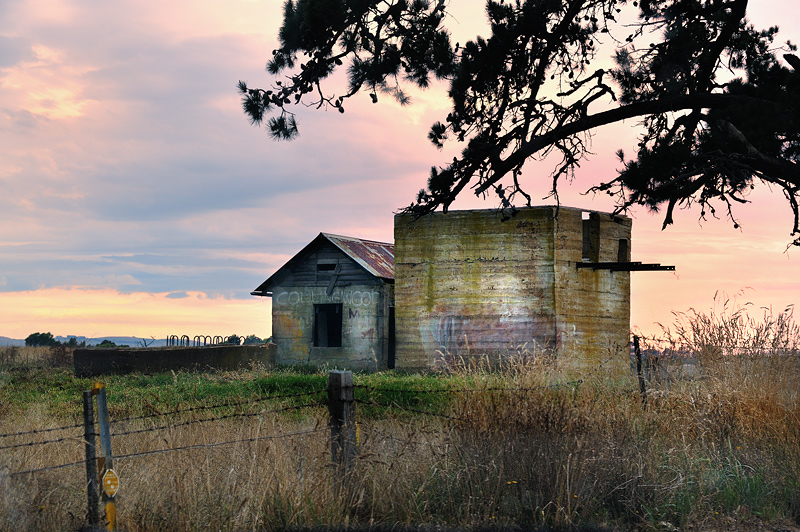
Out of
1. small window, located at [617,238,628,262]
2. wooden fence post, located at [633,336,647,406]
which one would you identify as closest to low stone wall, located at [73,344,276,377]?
small window, located at [617,238,628,262]

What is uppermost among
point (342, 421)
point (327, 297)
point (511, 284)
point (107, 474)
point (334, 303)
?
point (511, 284)

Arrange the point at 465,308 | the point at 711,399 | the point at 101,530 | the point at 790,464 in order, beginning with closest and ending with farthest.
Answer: the point at 101,530 < the point at 790,464 < the point at 711,399 < the point at 465,308

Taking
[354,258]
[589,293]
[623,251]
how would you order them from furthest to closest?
1. [354,258]
2. [623,251]
3. [589,293]

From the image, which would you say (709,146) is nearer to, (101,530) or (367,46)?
(367,46)

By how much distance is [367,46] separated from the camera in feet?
35.1

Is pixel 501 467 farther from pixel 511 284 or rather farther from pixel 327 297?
pixel 327 297

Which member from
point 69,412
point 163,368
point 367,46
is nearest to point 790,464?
point 367,46

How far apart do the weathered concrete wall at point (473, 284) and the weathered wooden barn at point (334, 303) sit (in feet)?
9.22

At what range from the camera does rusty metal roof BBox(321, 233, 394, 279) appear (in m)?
24.9

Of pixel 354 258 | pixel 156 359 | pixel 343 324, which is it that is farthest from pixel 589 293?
pixel 156 359

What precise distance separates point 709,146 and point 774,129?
1.30 meters

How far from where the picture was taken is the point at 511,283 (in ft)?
67.4

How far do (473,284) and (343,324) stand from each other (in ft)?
19.6

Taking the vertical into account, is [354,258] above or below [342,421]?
above
